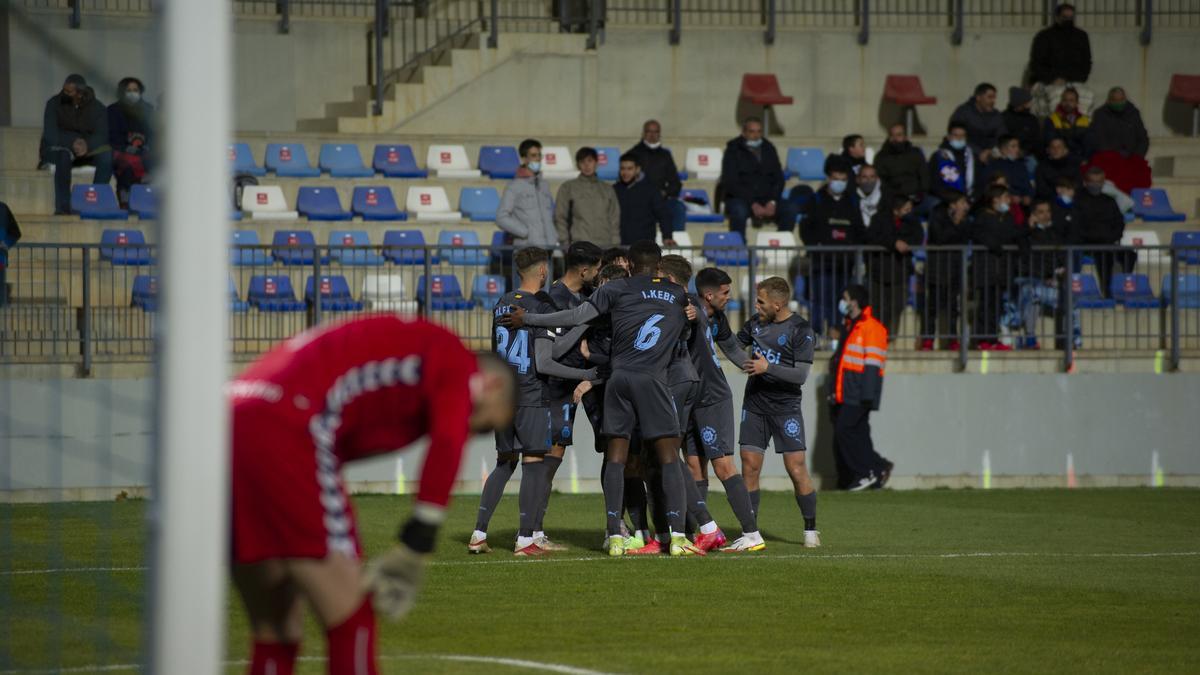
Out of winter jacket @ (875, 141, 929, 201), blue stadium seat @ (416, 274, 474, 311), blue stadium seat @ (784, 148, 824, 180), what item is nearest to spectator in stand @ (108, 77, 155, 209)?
blue stadium seat @ (416, 274, 474, 311)

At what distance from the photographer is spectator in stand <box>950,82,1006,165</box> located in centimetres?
2339

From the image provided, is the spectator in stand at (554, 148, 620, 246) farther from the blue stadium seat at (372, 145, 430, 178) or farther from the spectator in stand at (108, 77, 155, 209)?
the spectator in stand at (108, 77, 155, 209)

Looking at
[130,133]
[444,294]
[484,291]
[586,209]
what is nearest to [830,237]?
[586,209]

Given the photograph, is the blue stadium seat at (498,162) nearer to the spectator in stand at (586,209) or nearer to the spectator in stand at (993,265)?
the spectator in stand at (586,209)

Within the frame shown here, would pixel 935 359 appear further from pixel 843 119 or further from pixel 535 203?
pixel 843 119

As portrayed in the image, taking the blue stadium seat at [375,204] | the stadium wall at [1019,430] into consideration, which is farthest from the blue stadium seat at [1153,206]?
the blue stadium seat at [375,204]

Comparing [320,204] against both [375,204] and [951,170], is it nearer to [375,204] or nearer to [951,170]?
[375,204]

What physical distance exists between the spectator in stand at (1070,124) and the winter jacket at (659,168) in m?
5.60

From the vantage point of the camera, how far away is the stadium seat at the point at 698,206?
22578 millimetres

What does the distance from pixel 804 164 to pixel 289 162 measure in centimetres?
714

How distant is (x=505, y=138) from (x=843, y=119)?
5.78 meters

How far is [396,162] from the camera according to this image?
75.8ft

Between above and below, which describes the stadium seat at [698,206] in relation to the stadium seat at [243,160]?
below

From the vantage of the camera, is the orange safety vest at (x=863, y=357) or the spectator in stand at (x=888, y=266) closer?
the orange safety vest at (x=863, y=357)
